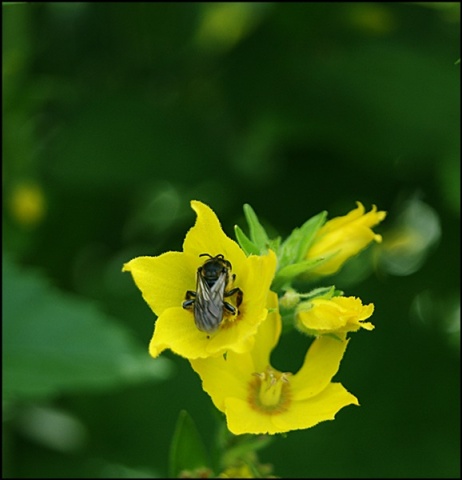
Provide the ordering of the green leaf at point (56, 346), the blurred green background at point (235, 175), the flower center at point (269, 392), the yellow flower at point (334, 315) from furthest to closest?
the blurred green background at point (235, 175)
the green leaf at point (56, 346)
the flower center at point (269, 392)
the yellow flower at point (334, 315)

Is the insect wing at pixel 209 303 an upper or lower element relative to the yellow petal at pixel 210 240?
lower

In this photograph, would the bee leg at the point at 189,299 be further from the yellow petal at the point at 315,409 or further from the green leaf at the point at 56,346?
the green leaf at the point at 56,346

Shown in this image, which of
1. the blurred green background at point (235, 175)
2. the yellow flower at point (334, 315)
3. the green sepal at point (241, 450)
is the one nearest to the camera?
the yellow flower at point (334, 315)

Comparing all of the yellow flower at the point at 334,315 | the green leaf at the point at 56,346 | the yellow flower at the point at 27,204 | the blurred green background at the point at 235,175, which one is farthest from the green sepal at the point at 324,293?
the yellow flower at the point at 27,204

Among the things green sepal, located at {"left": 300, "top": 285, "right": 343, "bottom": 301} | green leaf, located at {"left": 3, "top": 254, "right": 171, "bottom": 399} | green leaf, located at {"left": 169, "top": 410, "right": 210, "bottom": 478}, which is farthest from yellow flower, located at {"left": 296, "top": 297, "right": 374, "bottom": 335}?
green leaf, located at {"left": 3, "top": 254, "right": 171, "bottom": 399}

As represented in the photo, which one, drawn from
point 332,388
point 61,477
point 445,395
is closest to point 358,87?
point 445,395

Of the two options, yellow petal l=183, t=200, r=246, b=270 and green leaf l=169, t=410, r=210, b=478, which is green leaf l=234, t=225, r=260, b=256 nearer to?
yellow petal l=183, t=200, r=246, b=270
